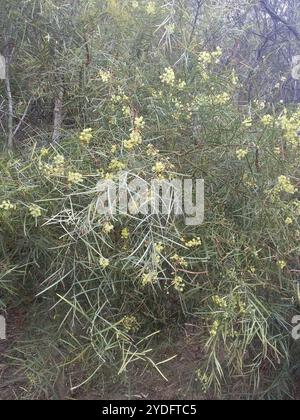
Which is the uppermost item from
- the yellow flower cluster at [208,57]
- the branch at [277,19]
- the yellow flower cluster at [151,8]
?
the branch at [277,19]

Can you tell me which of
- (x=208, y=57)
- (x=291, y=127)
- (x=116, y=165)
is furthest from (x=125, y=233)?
(x=208, y=57)

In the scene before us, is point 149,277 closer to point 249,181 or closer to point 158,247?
point 158,247

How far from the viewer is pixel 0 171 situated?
1.91 m

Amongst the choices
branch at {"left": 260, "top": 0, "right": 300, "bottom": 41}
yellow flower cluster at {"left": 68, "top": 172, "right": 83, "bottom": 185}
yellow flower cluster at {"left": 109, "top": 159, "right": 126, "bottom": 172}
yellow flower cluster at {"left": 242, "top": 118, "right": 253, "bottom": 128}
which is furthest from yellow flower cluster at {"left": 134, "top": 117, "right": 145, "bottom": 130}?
branch at {"left": 260, "top": 0, "right": 300, "bottom": 41}

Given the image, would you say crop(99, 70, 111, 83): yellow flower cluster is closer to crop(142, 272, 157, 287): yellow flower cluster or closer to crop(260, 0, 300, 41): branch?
crop(142, 272, 157, 287): yellow flower cluster

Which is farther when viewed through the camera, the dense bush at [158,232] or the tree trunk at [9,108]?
the tree trunk at [9,108]

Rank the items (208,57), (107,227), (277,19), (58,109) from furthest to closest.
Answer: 1. (277,19)
2. (58,109)
3. (208,57)
4. (107,227)

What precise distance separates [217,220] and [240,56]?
152 cm

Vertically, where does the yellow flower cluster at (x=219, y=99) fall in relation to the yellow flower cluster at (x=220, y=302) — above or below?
above

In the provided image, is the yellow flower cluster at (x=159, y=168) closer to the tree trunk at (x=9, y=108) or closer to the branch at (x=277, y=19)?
the tree trunk at (x=9, y=108)

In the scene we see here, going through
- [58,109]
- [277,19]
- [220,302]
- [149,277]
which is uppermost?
[277,19]

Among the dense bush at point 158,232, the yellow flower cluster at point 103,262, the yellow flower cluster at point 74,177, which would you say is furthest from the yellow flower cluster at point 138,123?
the yellow flower cluster at point 103,262
